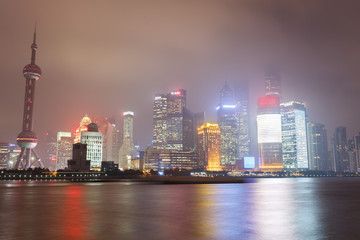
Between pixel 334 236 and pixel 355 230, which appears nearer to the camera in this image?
pixel 334 236

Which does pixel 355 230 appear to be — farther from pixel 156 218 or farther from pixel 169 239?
pixel 156 218

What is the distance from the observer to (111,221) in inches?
1006

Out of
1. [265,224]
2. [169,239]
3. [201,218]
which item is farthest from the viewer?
[201,218]

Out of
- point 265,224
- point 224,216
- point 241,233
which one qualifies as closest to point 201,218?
point 224,216

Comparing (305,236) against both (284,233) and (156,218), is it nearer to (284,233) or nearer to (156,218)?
(284,233)

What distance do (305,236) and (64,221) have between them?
57.1 ft

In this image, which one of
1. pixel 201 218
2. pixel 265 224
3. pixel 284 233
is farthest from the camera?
pixel 201 218

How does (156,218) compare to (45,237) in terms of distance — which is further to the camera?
(156,218)

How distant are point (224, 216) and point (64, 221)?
1326 cm

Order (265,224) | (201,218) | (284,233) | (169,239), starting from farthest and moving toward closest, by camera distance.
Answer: (201,218), (265,224), (284,233), (169,239)

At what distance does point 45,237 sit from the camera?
1895 cm

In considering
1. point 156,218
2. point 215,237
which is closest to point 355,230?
point 215,237

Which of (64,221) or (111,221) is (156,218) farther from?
(64,221)

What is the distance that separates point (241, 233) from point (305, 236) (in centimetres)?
372
